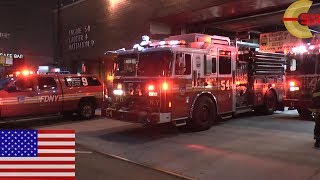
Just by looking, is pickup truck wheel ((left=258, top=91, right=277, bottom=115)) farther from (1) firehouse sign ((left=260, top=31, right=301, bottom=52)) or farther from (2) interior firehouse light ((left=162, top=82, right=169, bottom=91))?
(2) interior firehouse light ((left=162, top=82, right=169, bottom=91))

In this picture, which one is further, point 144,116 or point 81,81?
point 81,81

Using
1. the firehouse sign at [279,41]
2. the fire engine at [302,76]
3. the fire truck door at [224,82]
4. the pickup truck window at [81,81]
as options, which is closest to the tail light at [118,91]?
the fire truck door at [224,82]

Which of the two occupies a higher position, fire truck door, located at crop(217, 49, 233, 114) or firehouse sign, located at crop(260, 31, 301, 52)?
firehouse sign, located at crop(260, 31, 301, 52)

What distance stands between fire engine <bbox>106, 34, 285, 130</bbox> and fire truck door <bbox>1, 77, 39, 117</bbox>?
10.6ft

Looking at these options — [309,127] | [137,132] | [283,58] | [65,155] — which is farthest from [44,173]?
[283,58]

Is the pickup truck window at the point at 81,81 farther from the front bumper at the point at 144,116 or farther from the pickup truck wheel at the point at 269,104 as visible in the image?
the pickup truck wheel at the point at 269,104

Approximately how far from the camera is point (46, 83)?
13.8 meters

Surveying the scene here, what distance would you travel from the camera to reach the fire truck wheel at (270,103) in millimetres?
14879

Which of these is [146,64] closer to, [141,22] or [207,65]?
[207,65]

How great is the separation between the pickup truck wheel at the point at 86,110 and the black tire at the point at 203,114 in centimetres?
513

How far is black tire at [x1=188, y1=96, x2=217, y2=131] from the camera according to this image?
36.9 ft

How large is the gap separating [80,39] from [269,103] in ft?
50.1

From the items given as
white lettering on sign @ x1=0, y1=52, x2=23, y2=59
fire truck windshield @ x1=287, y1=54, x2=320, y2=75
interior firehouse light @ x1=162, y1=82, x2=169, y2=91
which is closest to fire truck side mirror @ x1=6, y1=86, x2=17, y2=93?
interior firehouse light @ x1=162, y1=82, x2=169, y2=91

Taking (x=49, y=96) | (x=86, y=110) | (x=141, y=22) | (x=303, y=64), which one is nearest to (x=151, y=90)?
(x=49, y=96)
